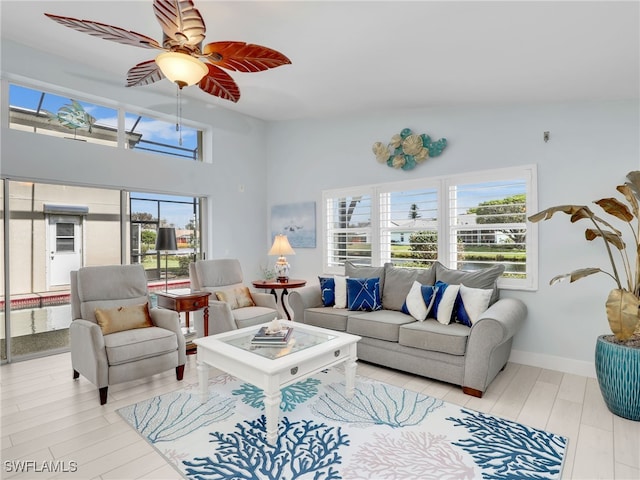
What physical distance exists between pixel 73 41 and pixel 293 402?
4.13m

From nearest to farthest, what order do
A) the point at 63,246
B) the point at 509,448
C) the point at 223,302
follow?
1. the point at 509,448
2. the point at 223,302
3. the point at 63,246

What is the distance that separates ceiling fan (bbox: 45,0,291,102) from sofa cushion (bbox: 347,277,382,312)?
8.17ft

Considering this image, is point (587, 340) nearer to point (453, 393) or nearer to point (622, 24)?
point (453, 393)

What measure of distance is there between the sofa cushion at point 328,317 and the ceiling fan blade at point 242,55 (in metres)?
2.57

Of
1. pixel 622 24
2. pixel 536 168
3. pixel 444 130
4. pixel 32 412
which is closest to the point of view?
pixel 622 24

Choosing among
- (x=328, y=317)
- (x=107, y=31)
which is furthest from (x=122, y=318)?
(x=107, y=31)

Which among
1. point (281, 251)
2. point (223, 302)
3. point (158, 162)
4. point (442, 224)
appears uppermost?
point (158, 162)

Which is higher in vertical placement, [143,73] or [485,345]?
[143,73]

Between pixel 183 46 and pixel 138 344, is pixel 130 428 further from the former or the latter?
pixel 183 46

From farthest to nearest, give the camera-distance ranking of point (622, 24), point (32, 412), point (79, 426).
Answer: point (32, 412)
point (79, 426)
point (622, 24)

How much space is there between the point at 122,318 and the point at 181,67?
2272 mm

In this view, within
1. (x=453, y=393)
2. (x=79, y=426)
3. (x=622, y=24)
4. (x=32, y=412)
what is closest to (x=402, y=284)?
(x=453, y=393)

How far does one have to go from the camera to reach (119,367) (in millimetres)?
2883

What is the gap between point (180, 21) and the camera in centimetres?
207
